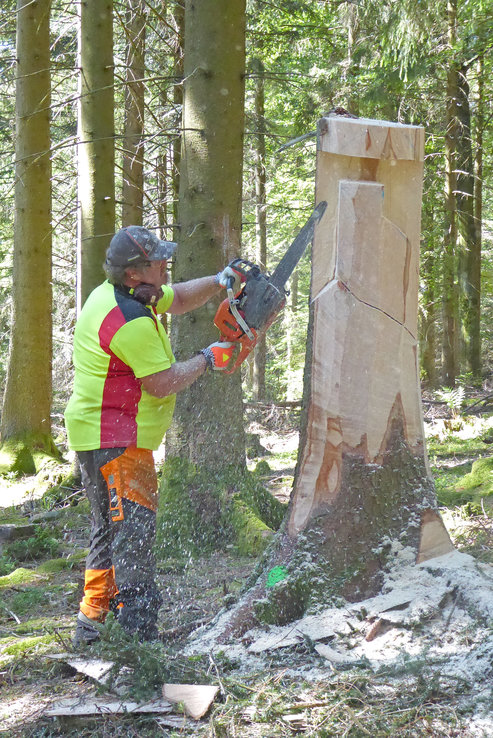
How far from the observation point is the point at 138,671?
2.47m

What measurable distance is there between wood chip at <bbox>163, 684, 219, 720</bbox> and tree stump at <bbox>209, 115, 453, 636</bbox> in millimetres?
468

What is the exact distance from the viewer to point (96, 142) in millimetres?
6918

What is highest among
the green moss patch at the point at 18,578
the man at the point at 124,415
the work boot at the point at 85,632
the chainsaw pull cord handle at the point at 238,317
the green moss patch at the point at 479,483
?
the chainsaw pull cord handle at the point at 238,317

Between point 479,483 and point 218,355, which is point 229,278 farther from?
point 479,483

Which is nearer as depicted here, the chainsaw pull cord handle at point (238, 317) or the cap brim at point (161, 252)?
the cap brim at point (161, 252)

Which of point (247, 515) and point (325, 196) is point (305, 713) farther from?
point (247, 515)

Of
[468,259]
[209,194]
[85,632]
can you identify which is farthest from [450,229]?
[85,632]

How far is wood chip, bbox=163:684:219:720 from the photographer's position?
2.27 m

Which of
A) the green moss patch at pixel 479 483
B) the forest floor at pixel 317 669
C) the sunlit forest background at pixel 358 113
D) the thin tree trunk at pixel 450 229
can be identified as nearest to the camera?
the forest floor at pixel 317 669

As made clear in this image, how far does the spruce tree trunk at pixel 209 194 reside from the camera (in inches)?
183

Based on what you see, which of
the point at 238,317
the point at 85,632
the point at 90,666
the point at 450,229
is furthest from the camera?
the point at 450,229

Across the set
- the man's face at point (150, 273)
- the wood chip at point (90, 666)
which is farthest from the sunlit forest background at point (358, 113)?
the wood chip at point (90, 666)

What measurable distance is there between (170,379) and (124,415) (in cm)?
29

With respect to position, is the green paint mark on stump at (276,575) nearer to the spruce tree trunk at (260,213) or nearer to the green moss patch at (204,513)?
the green moss patch at (204,513)
